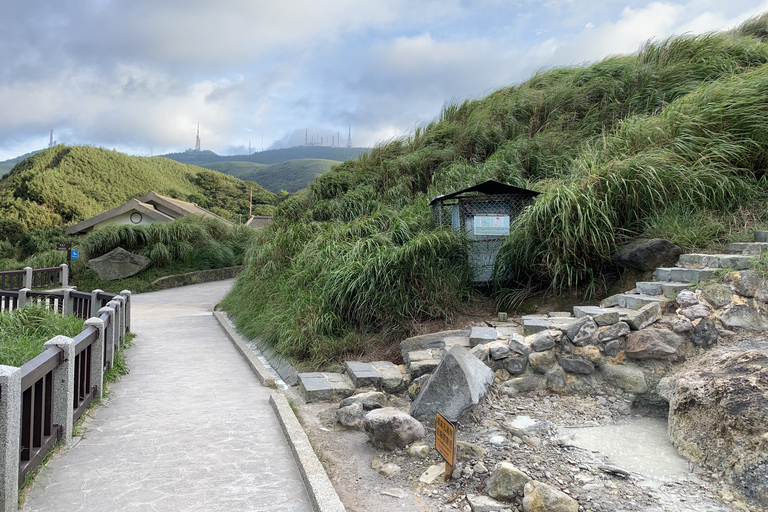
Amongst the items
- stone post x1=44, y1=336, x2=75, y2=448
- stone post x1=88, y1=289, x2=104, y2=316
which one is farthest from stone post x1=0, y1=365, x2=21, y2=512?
stone post x1=88, y1=289, x2=104, y2=316

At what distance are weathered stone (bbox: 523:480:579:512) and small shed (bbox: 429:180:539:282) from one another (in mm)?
4569

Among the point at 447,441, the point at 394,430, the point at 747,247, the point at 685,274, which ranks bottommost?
the point at 394,430

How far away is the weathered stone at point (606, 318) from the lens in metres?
5.05

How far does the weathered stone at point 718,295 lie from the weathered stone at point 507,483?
10.1 ft

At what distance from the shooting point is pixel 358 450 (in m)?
4.32

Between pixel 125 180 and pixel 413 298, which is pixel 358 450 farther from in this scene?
Result: pixel 125 180

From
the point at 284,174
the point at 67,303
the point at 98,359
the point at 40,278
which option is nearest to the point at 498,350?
the point at 98,359

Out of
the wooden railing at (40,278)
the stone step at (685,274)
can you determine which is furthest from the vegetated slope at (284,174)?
the stone step at (685,274)

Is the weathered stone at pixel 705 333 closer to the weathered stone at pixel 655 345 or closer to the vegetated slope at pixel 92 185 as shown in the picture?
the weathered stone at pixel 655 345

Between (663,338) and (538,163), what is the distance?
19.1ft

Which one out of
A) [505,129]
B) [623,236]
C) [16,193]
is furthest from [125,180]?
[623,236]

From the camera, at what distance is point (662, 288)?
5.61m

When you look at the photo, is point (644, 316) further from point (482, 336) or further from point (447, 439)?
point (447, 439)

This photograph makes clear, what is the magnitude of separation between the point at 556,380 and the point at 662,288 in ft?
6.01
